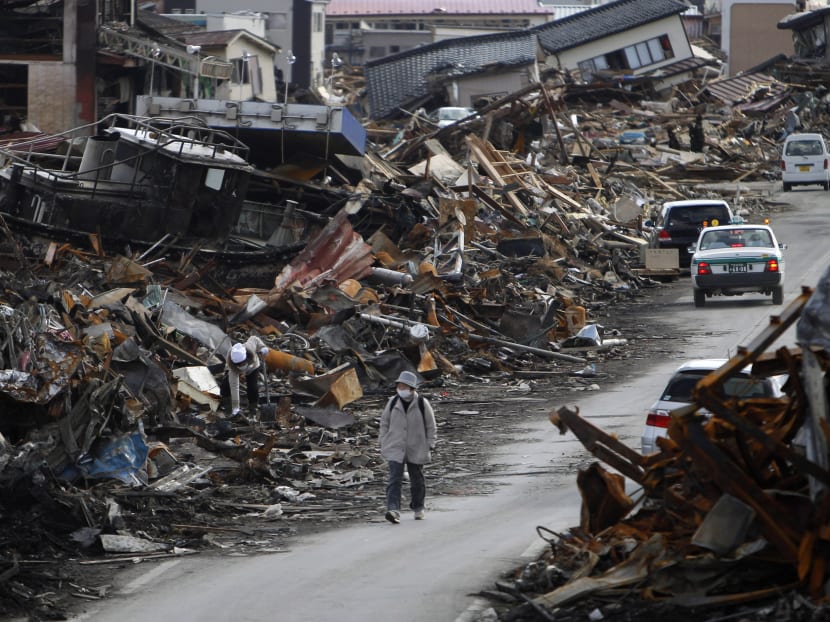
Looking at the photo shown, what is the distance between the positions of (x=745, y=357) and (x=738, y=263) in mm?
18394

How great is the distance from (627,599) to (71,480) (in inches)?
259

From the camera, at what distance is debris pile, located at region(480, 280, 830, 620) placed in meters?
8.45

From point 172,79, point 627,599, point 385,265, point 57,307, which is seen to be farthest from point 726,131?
point 627,599

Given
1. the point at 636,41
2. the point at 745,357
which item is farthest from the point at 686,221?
the point at 636,41

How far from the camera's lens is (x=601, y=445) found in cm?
998

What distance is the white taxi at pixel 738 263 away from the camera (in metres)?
26.5

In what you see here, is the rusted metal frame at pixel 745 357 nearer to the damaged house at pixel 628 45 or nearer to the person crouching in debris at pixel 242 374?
the person crouching in debris at pixel 242 374

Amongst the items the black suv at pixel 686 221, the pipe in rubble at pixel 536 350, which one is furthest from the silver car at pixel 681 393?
the black suv at pixel 686 221

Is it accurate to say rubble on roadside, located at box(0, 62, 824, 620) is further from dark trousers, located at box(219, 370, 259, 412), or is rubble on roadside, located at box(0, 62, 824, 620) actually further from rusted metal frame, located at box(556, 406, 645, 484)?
rusted metal frame, located at box(556, 406, 645, 484)

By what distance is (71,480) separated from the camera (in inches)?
531

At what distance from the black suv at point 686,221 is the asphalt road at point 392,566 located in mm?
14766

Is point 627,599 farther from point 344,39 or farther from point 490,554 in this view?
point 344,39

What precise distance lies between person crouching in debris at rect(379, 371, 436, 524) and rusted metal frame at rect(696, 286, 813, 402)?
4.61m

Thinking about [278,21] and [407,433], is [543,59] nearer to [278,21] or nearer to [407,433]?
[278,21]
